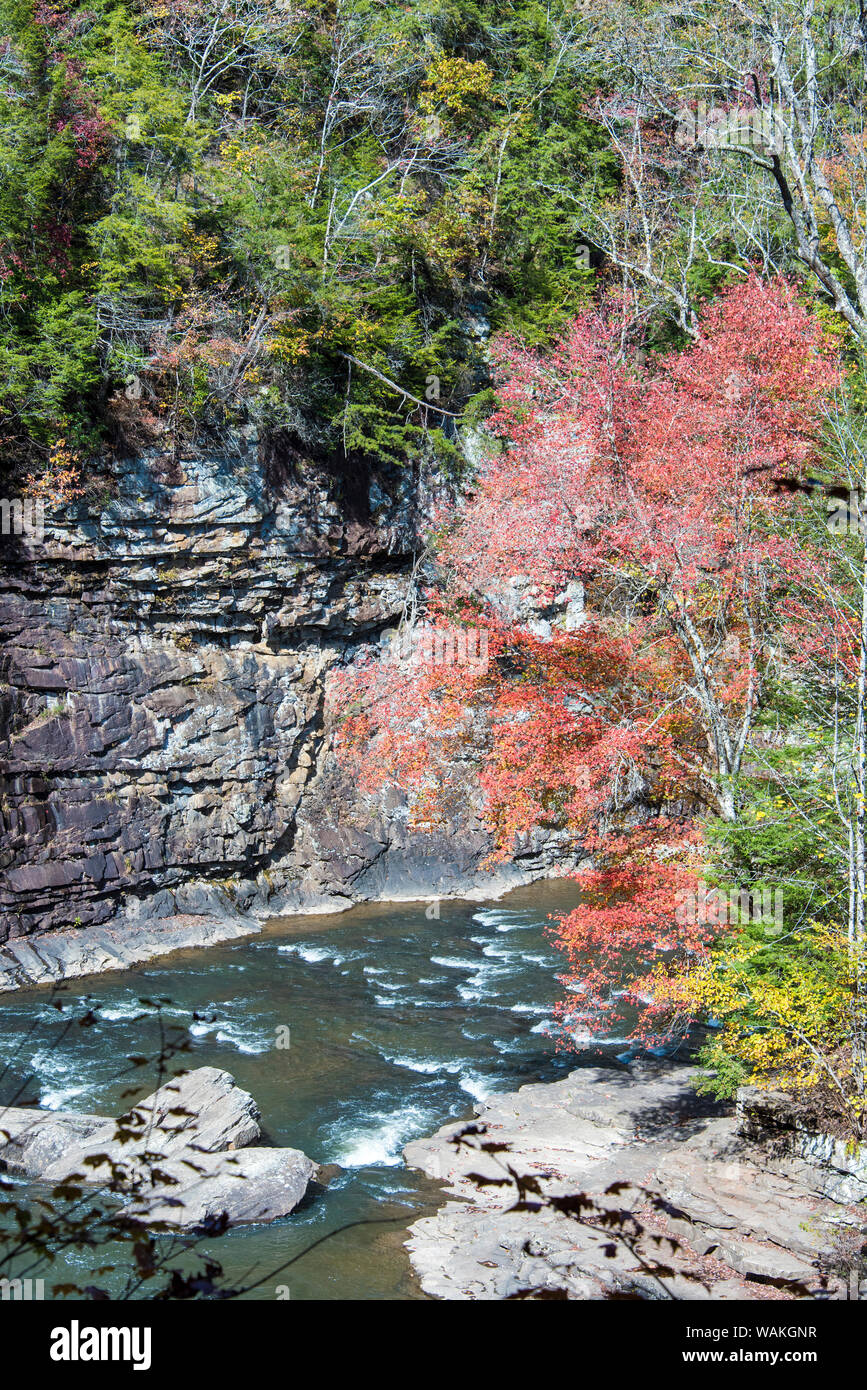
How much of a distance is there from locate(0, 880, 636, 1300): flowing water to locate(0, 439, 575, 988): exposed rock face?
1623mm

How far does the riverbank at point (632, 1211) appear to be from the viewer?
823cm

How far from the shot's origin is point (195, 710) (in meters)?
21.2

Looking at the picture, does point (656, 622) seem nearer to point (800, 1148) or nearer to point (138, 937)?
point (800, 1148)

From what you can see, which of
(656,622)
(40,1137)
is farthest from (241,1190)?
(656,622)

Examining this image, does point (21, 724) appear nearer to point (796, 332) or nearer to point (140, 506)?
point (140, 506)

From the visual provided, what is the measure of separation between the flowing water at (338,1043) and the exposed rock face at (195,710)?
1.62 m

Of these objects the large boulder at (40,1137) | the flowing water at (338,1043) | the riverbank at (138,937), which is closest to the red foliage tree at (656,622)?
the flowing water at (338,1043)

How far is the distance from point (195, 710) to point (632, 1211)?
1497 cm

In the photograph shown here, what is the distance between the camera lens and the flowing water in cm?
966

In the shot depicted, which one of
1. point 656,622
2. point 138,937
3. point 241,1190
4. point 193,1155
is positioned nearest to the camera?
point 241,1190

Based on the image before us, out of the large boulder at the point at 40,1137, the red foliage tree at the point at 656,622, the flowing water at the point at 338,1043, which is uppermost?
the red foliage tree at the point at 656,622

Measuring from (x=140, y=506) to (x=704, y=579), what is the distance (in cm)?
1391

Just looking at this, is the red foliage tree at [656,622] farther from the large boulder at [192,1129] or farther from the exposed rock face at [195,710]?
the exposed rock face at [195,710]
